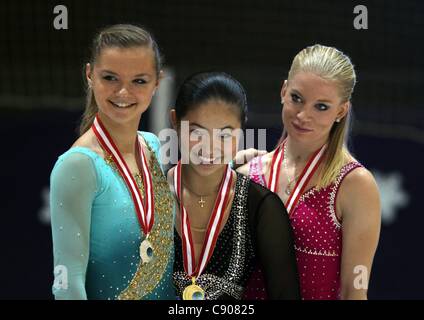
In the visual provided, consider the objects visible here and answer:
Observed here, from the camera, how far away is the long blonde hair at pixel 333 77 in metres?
2.27

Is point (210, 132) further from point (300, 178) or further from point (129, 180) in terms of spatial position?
point (300, 178)

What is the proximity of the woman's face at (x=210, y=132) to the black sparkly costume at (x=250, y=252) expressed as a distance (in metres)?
0.14

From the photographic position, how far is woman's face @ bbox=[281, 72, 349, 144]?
89.3 inches

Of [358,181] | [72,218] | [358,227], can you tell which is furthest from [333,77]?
[72,218]

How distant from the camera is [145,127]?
3.80 metres

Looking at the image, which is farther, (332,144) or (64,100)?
(64,100)

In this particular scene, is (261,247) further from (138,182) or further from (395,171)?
(395,171)

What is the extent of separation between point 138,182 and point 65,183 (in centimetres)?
26

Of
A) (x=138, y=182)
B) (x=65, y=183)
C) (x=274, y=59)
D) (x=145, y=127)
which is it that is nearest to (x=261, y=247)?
(x=138, y=182)

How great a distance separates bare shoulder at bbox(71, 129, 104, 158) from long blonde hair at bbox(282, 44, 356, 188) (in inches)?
26.7

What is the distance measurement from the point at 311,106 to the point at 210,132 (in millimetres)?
426

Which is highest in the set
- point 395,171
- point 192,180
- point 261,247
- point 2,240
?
point 192,180

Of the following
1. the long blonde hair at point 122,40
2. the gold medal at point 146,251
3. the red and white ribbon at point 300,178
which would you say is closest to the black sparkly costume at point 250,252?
the gold medal at point 146,251

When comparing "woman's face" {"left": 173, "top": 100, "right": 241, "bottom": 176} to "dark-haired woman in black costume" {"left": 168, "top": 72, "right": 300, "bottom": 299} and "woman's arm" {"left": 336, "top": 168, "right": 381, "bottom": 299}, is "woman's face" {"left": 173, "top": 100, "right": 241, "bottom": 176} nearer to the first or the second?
"dark-haired woman in black costume" {"left": 168, "top": 72, "right": 300, "bottom": 299}
